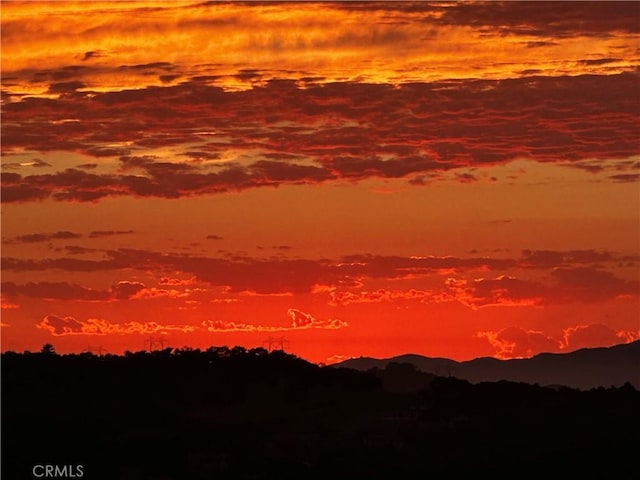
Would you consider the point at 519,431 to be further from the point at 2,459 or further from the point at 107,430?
the point at 2,459

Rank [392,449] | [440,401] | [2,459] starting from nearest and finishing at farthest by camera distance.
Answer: [2,459], [392,449], [440,401]

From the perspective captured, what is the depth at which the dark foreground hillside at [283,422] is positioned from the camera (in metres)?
134

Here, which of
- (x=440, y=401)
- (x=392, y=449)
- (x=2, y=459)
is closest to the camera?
(x=2, y=459)

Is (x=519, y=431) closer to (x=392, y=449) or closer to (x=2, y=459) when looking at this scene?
(x=392, y=449)

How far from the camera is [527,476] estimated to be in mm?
135750

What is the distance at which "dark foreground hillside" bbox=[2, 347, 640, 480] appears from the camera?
134250mm

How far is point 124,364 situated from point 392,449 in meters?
35.5

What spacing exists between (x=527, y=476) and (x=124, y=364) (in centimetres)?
4960

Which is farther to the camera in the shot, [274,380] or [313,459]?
[274,380]

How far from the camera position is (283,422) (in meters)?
157

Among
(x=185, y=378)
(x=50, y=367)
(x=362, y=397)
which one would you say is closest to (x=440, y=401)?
(x=362, y=397)

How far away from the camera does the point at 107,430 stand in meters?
144

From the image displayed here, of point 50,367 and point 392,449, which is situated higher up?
point 50,367

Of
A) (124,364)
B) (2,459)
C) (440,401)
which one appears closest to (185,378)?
(124,364)
